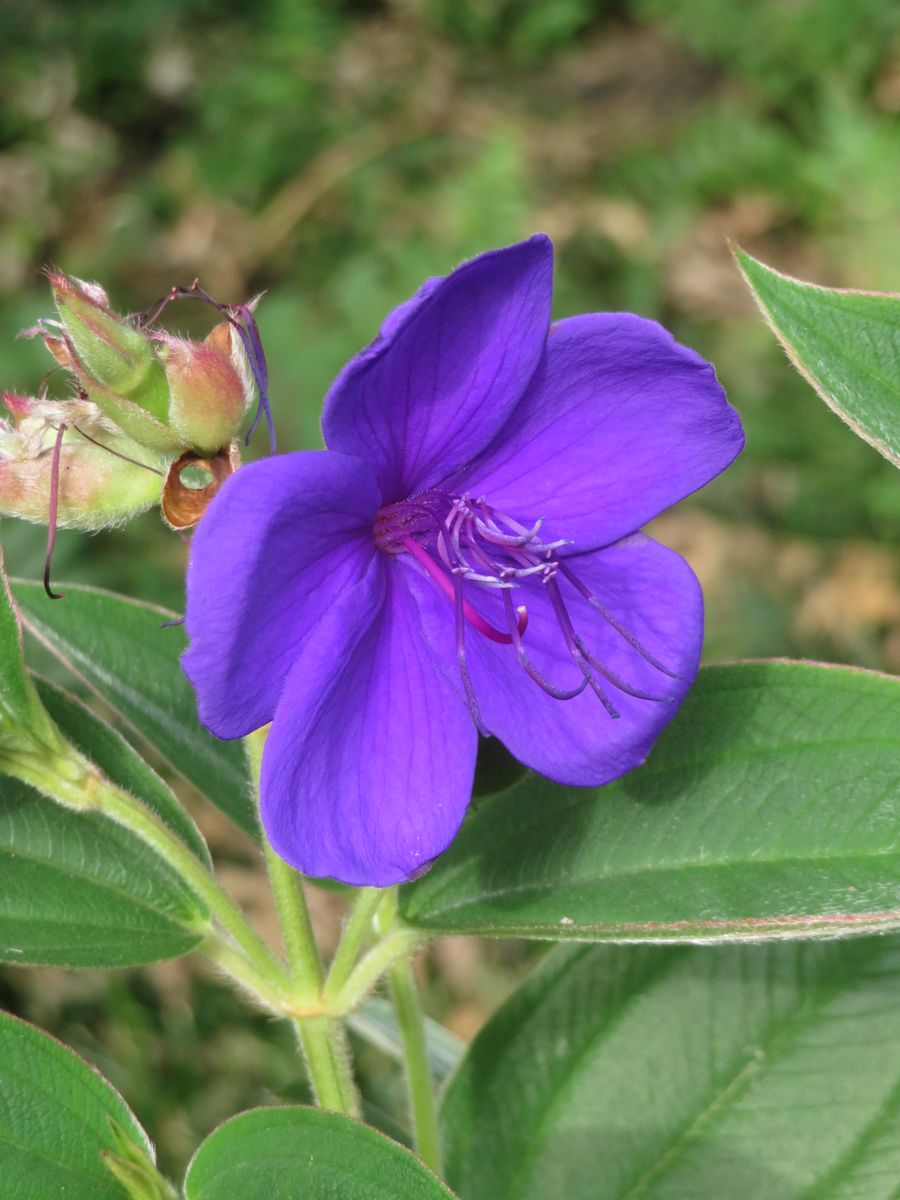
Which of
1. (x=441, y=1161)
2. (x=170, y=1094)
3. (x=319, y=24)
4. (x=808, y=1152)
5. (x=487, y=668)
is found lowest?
(x=170, y=1094)

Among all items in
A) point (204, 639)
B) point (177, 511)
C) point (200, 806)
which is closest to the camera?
point (204, 639)

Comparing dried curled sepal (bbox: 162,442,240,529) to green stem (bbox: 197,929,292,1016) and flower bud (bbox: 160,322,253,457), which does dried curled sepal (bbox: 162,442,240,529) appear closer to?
flower bud (bbox: 160,322,253,457)

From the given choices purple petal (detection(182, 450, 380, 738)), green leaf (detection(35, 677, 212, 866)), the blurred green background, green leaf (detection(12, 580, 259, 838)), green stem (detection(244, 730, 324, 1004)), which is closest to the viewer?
purple petal (detection(182, 450, 380, 738))

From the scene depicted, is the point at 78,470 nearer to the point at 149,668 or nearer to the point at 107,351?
the point at 107,351

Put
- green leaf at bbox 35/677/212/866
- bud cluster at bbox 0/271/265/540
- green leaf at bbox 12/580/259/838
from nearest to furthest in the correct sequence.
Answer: bud cluster at bbox 0/271/265/540 → green leaf at bbox 35/677/212/866 → green leaf at bbox 12/580/259/838

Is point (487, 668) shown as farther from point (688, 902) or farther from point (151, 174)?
point (151, 174)

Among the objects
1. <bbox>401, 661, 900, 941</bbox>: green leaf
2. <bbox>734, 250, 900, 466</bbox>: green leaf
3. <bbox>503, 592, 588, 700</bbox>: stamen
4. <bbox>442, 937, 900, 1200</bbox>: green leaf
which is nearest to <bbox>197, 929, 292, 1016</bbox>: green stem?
<bbox>401, 661, 900, 941</bbox>: green leaf

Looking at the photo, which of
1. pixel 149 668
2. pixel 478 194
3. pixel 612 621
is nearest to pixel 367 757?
pixel 612 621

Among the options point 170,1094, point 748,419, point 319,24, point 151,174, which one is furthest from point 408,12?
point 170,1094

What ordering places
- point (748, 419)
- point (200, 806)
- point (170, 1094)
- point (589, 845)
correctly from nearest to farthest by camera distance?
1. point (589, 845)
2. point (170, 1094)
3. point (200, 806)
4. point (748, 419)
